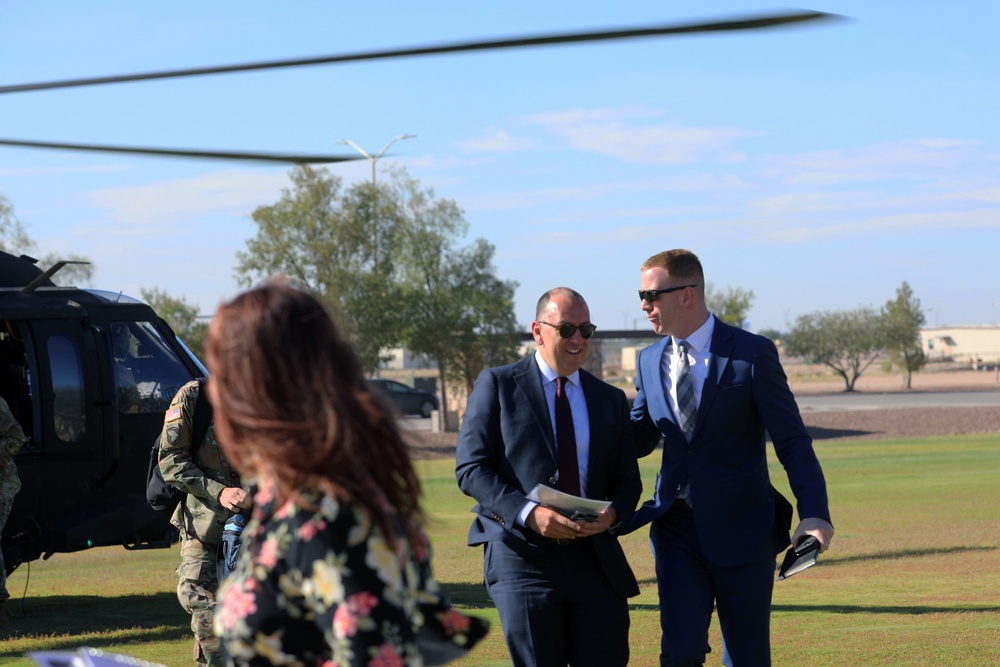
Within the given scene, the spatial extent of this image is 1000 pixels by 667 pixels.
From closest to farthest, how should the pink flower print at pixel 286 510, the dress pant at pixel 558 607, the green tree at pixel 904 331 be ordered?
1. the pink flower print at pixel 286 510
2. the dress pant at pixel 558 607
3. the green tree at pixel 904 331

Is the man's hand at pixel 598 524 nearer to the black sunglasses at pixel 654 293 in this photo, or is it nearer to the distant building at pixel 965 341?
the black sunglasses at pixel 654 293

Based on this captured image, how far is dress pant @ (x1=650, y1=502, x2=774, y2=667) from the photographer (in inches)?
200

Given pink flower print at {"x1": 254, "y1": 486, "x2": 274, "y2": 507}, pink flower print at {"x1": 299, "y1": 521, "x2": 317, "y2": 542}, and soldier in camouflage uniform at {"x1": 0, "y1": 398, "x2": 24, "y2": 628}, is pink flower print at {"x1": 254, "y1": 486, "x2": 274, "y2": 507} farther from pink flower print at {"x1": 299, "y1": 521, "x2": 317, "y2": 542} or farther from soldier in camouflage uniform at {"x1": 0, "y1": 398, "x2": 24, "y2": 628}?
soldier in camouflage uniform at {"x1": 0, "y1": 398, "x2": 24, "y2": 628}

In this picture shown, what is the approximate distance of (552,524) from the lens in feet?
15.9

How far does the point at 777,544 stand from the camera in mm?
5270

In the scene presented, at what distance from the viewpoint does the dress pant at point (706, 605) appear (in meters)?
5.09

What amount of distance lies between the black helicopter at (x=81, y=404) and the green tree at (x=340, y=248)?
30156 mm

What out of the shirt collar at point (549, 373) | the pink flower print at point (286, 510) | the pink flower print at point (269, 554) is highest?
the shirt collar at point (549, 373)

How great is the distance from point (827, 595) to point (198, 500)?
591 centimetres

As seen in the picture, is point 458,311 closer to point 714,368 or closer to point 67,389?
point 67,389

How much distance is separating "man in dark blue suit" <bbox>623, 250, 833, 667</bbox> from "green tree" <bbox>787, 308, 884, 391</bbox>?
249 ft

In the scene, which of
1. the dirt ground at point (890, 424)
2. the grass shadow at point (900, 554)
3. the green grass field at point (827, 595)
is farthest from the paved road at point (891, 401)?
the grass shadow at point (900, 554)

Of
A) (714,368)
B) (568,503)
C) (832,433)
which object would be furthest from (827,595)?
(832,433)

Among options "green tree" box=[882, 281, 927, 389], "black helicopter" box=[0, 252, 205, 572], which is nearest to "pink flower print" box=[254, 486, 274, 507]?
"black helicopter" box=[0, 252, 205, 572]
